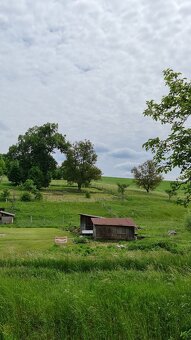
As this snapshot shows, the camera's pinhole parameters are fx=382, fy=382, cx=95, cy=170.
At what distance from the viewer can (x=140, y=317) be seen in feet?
25.9

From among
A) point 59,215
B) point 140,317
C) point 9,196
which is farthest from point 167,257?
point 9,196

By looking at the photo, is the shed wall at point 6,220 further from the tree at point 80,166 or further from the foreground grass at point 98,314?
the foreground grass at point 98,314

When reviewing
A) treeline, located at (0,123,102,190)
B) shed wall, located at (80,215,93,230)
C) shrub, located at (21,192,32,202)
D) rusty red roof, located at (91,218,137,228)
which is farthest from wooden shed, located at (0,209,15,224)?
treeline, located at (0,123,102,190)

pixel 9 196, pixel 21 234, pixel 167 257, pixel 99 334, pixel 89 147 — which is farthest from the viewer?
pixel 89 147

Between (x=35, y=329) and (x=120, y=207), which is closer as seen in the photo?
(x=35, y=329)

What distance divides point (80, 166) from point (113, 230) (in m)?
48.0

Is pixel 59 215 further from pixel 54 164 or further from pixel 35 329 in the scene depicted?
pixel 35 329

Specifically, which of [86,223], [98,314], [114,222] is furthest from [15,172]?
[98,314]

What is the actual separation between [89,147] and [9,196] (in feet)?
96.4

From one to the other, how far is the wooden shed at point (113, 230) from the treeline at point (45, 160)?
47.4 meters

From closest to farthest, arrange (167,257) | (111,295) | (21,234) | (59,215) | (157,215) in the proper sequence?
(111,295)
(167,257)
(21,234)
(59,215)
(157,215)

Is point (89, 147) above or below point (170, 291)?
above

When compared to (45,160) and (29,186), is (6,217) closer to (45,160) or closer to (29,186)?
(29,186)

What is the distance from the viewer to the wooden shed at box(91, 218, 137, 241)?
4944 cm
